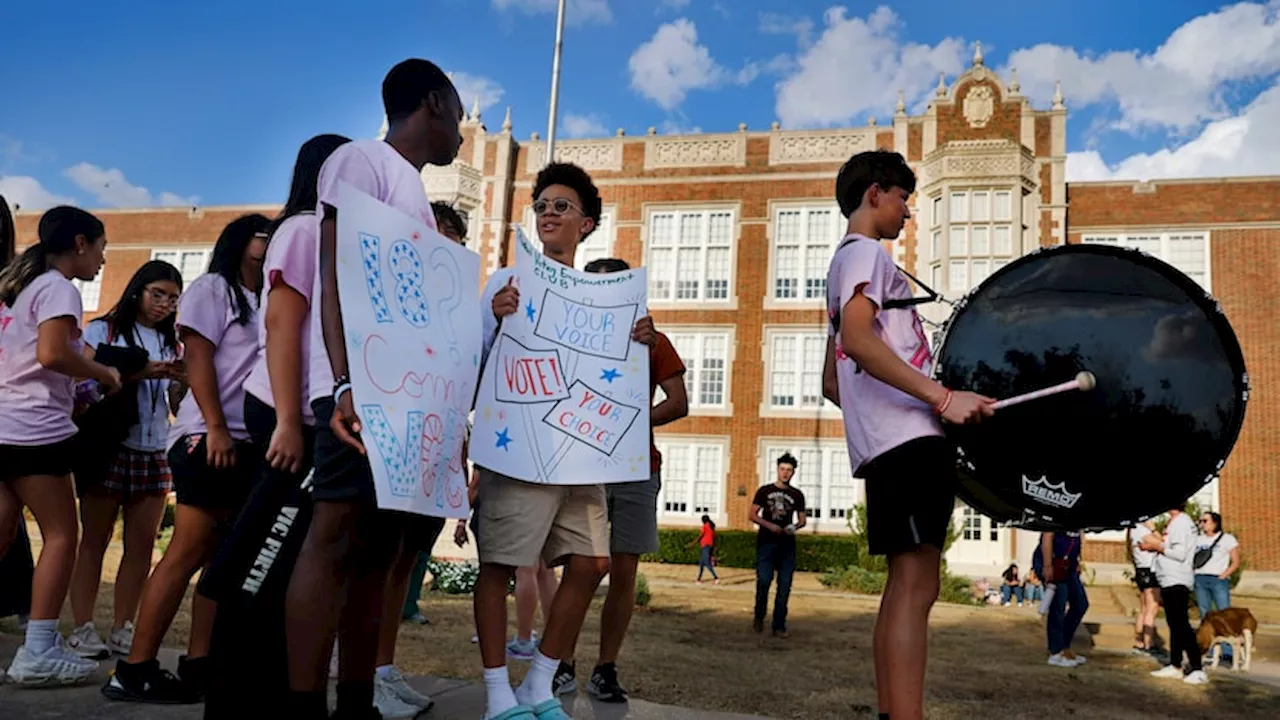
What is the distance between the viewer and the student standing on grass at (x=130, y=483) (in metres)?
4.46

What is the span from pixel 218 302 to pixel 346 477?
5.33 ft

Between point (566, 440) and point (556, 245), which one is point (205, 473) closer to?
point (566, 440)

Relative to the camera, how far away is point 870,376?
2.93m

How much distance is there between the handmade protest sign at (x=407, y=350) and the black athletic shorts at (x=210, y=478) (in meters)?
1.18

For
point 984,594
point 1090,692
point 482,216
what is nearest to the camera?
point 1090,692

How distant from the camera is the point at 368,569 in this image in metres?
2.46

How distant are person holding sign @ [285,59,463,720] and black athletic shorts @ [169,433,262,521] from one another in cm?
108

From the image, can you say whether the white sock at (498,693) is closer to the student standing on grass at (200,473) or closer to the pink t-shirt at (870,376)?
the student standing on grass at (200,473)

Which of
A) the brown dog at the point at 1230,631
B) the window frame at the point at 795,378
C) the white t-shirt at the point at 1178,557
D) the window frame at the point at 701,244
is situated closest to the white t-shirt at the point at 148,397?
the white t-shirt at the point at 1178,557

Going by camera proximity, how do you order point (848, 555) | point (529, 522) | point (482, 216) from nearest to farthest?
point (529, 522) < point (848, 555) < point (482, 216)

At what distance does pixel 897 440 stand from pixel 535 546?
1310mm

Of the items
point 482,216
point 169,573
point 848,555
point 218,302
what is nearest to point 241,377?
point 218,302

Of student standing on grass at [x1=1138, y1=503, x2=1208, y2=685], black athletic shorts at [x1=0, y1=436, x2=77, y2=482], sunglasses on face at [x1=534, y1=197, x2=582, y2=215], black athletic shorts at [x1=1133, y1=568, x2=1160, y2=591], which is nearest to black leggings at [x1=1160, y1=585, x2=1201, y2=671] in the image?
student standing on grass at [x1=1138, y1=503, x2=1208, y2=685]

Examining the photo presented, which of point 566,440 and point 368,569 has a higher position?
point 566,440
